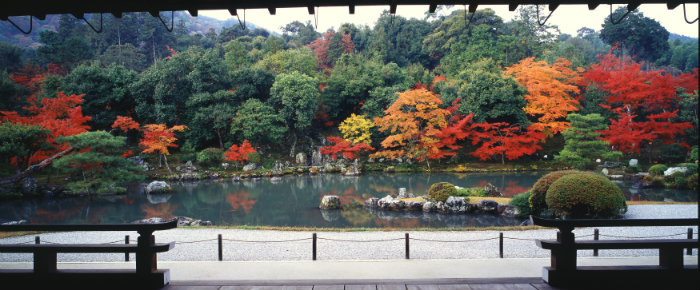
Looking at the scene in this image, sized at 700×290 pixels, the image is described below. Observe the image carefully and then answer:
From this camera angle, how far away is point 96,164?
47.8 feet

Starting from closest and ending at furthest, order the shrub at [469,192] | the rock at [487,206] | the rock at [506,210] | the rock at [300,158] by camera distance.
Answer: the rock at [506,210]
the rock at [487,206]
the shrub at [469,192]
the rock at [300,158]

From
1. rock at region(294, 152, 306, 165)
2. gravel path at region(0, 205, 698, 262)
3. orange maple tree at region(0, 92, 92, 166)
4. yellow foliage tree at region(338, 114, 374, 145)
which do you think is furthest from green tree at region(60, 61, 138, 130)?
gravel path at region(0, 205, 698, 262)

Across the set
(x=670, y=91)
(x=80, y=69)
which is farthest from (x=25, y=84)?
(x=670, y=91)

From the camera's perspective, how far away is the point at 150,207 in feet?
41.9

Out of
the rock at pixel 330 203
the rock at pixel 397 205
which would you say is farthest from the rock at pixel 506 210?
the rock at pixel 330 203

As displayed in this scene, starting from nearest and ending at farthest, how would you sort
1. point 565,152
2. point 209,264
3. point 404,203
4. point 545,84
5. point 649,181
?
point 209,264 → point 404,203 → point 649,181 → point 565,152 → point 545,84

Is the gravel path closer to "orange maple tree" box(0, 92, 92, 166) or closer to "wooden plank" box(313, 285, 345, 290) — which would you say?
"wooden plank" box(313, 285, 345, 290)

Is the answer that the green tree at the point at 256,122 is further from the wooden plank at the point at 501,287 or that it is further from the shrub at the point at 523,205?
the wooden plank at the point at 501,287

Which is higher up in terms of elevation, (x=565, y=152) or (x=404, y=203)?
(x=565, y=152)

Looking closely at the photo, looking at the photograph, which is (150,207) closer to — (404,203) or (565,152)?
(404,203)

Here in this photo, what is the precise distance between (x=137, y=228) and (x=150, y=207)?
10898mm

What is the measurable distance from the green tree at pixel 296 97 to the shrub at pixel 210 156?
4052mm

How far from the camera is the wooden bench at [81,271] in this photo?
3.04 m

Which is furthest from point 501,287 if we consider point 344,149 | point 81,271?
point 344,149
